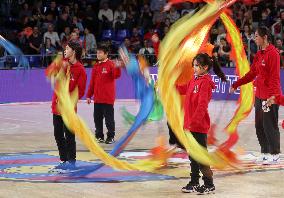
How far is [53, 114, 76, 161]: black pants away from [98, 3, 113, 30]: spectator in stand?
17.1 meters

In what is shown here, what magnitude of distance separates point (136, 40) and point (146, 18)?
2079mm

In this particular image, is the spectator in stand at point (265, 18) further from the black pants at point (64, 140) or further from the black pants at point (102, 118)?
the black pants at point (64, 140)

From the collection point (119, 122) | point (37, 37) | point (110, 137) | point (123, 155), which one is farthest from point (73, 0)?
point (123, 155)

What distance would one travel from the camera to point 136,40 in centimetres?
2684

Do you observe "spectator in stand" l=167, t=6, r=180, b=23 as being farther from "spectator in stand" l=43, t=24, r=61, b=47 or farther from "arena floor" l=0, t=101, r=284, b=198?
"arena floor" l=0, t=101, r=284, b=198

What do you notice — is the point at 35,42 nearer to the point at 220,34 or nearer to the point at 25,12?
the point at 25,12

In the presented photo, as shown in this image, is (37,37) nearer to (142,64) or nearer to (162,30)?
(162,30)

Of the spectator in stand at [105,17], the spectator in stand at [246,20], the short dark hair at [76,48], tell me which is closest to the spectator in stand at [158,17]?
the spectator in stand at [105,17]

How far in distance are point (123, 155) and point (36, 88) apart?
39.4 feet

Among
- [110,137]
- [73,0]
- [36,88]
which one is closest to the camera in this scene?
[110,137]

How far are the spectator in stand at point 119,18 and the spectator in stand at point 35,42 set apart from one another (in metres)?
3.64

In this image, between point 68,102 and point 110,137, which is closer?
point 68,102

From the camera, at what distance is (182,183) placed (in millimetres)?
10438

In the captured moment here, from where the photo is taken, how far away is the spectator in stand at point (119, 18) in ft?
91.9
